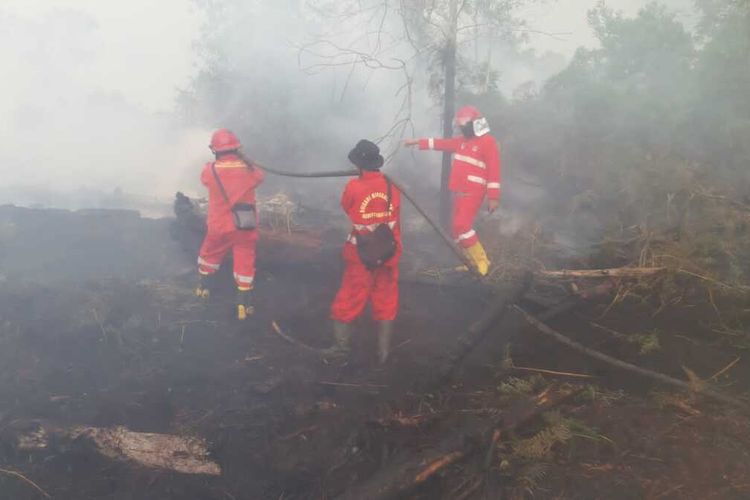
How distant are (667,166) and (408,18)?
4.38m

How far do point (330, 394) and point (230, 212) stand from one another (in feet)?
7.76

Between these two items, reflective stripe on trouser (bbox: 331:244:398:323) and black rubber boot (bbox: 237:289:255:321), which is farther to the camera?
black rubber boot (bbox: 237:289:255:321)

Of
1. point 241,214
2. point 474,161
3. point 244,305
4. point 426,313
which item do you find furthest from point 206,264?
point 474,161

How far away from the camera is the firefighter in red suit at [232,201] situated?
5.50 m

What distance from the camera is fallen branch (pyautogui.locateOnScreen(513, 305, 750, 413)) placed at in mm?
3170

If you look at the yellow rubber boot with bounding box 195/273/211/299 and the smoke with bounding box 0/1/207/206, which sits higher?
the smoke with bounding box 0/1/207/206

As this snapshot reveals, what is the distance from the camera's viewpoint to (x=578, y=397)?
334 centimetres

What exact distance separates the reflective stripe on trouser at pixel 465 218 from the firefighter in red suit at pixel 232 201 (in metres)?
2.36

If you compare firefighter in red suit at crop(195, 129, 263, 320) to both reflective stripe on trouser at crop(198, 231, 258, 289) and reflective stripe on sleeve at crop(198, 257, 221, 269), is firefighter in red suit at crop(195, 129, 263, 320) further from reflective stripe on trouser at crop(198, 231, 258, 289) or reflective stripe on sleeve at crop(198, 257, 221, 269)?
reflective stripe on sleeve at crop(198, 257, 221, 269)

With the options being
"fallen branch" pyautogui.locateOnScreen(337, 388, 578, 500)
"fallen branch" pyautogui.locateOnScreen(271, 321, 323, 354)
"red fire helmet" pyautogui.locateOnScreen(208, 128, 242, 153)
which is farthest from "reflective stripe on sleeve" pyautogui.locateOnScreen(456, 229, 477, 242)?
"fallen branch" pyautogui.locateOnScreen(337, 388, 578, 500)

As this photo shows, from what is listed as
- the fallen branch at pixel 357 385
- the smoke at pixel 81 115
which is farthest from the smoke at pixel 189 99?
the fallen branch at pixel 357 385

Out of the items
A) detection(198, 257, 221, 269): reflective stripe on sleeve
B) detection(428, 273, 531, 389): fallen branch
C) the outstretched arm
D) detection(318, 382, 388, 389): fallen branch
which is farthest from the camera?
the outstretched arm

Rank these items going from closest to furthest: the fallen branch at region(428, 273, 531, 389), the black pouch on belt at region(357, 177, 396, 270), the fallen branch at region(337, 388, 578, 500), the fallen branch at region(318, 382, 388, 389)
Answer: the fallen branch at region(337, 388, 578, 500) → the fallen branch at region(428, 273, 531, 389) → the fallen branch at region(318, 382, 388, 389) → the black pouch on belt at region(357, 177, 396, 270)

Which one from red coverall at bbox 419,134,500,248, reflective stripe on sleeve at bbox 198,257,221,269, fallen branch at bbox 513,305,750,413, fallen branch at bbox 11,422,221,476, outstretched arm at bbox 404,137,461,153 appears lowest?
fallen branch at bbox 11,422,221,476
